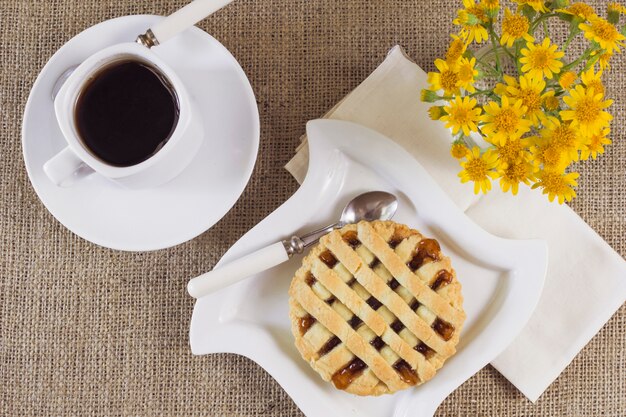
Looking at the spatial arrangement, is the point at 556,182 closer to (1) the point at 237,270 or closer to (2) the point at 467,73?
(2) the point at 467,73

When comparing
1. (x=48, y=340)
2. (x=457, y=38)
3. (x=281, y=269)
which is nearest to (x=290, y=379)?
(x=281, y=269)

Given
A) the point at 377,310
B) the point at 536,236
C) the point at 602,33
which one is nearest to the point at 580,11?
the point at 602,33

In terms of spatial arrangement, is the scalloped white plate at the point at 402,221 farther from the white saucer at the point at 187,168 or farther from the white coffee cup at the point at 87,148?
the white coffee cup at the point at 87,148

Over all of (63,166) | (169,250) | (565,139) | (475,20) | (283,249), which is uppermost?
(475,20)

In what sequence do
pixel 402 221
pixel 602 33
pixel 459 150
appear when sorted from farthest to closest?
pixel 402 221 → pixel 459 150 → pixel 602 33

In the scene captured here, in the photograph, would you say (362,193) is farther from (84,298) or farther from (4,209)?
(4,209)
